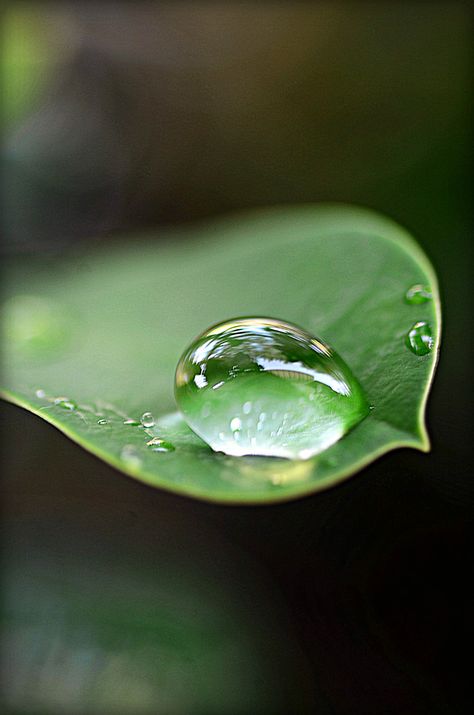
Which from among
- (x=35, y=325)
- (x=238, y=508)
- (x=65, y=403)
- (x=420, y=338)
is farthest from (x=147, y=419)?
(x=35, y=325)

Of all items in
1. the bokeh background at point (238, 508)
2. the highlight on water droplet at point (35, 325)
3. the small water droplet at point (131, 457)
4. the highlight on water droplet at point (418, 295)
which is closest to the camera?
the small water droplet at point (131, 457)

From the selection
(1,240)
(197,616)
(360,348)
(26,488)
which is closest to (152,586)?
(197,616)

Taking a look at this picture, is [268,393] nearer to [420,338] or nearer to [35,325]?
[420,338]

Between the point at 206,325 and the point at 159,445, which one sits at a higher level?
the point at 206,325

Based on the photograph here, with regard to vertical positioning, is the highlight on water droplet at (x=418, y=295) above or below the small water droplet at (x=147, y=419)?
above

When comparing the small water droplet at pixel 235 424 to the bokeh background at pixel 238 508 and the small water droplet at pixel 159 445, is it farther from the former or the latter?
the bokeh background at pixel 238 508

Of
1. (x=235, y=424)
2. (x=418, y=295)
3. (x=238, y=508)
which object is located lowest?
(x=238, y=508)

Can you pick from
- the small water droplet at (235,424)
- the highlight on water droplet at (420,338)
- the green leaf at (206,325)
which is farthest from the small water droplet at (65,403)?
the highlight on water droplet at (420,338)
